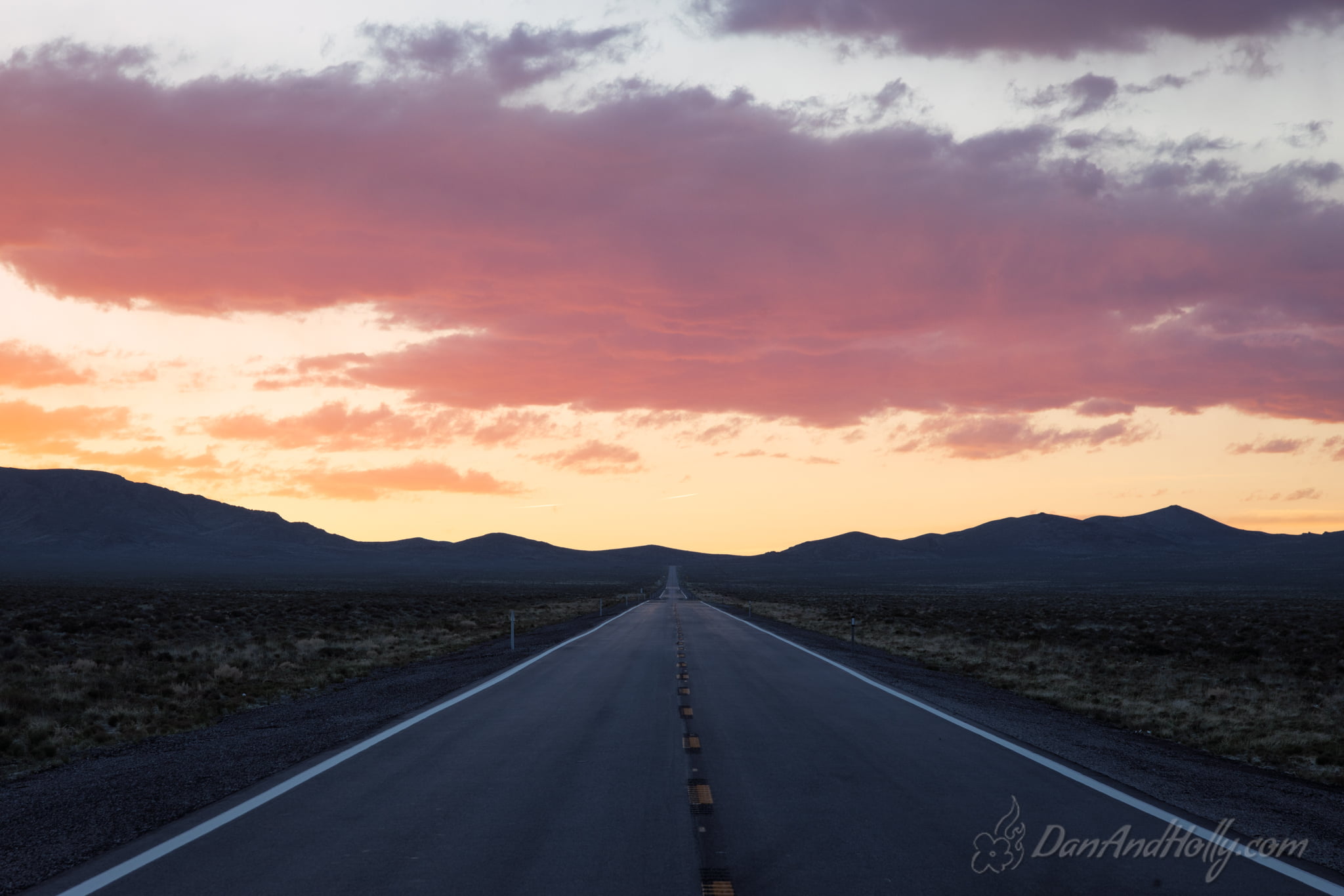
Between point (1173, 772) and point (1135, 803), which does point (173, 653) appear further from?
point (1135, 803)

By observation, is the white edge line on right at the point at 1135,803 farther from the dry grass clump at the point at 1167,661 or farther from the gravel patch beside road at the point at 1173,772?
the dry grass clump at the point at 1167,661

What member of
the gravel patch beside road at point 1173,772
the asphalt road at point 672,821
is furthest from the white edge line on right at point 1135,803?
the gravel patch beside road at point 1173,772

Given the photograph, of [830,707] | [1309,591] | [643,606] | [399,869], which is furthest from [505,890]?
[1309,591]

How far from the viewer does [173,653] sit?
24312mm

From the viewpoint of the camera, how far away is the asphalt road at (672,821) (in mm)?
5836

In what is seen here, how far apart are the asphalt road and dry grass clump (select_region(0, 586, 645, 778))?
4.94 metres

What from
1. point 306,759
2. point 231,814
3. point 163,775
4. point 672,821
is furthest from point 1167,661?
point 231,814

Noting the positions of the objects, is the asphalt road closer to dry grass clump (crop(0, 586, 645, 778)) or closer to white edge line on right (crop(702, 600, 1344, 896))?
white edge line on right (crop(702, 600, 1344, 896))

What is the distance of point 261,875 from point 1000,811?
5.49m

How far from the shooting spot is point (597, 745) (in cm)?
1053

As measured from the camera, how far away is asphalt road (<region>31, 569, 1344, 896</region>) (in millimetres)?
5836

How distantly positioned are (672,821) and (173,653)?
21.5m

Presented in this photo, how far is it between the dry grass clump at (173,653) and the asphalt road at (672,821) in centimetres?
494

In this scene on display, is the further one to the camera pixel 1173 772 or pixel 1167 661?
pixel 1167 661
